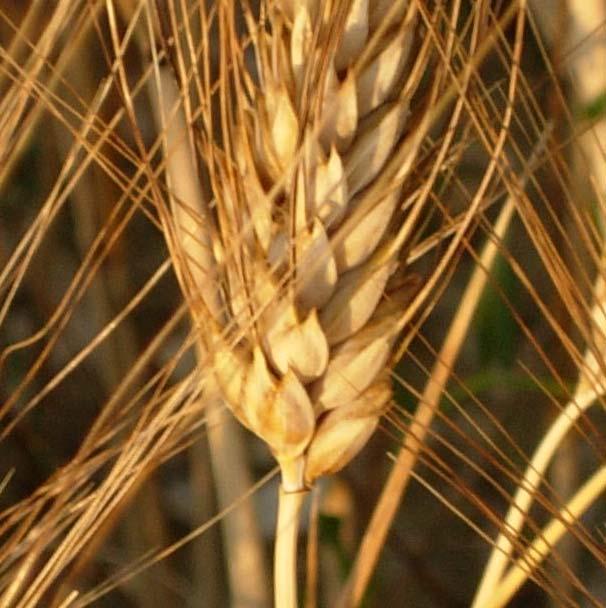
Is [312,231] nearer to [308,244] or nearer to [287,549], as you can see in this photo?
[308,244]

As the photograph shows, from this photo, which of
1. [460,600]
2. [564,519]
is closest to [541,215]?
[460,600]

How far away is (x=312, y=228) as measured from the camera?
0.48 meters

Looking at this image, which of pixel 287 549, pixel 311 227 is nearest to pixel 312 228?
pixel 311 227

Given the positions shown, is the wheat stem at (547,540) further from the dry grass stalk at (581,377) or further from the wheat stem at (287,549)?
the wheat stem at (287,549)

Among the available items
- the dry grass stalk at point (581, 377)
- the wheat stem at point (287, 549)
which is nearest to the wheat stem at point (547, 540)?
the dry grass stalk at point (581, 377)

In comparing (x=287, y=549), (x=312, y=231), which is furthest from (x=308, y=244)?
(x=287, y=549)

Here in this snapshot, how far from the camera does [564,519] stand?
536 mm

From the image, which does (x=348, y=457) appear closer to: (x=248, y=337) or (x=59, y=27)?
(x=248, y=337)

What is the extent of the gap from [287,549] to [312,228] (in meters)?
0.14

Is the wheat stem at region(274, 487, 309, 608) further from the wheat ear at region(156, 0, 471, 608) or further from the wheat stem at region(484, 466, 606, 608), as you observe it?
the wheat stem at region(484, 466, 606, 608)

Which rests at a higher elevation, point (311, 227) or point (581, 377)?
point (311, 227)

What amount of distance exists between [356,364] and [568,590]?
41 cm

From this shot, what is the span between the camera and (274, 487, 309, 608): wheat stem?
0.51 metres

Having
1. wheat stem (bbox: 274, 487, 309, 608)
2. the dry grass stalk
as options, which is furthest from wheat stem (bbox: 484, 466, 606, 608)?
wheat stem (bbox: 274, 487, 309, 608)
